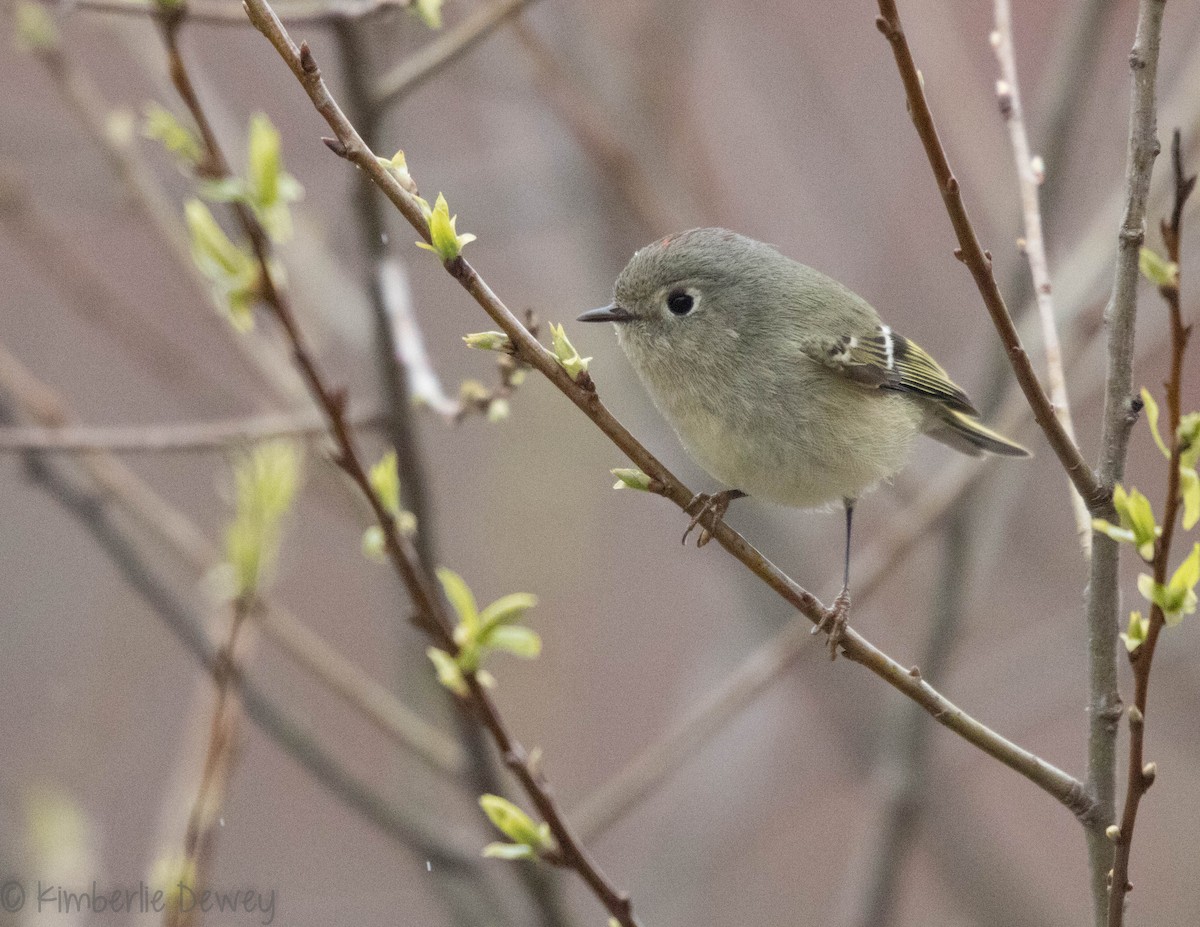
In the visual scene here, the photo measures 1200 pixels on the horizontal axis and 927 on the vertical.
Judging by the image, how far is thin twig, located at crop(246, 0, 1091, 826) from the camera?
1.16 metres

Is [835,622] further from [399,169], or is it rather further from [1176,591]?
[399,169]

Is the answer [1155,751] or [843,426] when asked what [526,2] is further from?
[1155,751]

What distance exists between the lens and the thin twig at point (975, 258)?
3.64 ft

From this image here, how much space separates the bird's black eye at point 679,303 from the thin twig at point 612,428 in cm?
68

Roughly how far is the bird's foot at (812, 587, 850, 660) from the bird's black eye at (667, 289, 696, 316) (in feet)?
1.76

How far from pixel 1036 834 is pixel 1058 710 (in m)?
0.97

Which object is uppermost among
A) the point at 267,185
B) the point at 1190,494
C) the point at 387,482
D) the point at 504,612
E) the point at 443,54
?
the point at 443,54

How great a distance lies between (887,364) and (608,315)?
546 mm

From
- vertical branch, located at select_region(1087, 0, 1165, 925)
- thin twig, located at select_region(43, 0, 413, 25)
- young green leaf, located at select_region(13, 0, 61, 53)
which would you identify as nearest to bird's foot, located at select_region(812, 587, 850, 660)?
vertical branch, located at select_region(1087, 0, 1165, 925)

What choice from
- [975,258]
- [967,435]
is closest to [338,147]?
[975,258]

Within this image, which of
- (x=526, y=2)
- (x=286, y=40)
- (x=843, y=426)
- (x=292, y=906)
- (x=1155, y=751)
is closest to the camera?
(x=286, y=40)

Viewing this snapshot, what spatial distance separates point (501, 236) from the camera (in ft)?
10.8

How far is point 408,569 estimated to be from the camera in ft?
4.41

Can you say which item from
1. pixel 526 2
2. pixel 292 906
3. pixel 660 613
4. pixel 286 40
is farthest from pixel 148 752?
pixel 286 40
